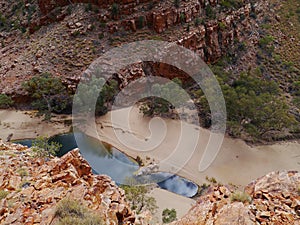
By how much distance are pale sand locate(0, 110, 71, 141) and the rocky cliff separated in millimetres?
15562

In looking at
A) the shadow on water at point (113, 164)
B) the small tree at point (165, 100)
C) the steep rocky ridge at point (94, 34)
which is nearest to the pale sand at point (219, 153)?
the shadow on water at point (113, 164)

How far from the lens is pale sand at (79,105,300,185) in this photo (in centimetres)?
2281

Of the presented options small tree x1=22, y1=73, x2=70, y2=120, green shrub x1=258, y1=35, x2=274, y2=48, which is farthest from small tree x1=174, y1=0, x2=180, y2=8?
small tree x1=22, y1=73, x2=70, y2=120

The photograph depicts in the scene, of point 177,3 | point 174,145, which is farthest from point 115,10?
point 174,145

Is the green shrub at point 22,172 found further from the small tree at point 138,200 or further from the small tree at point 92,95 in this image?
the small tree at point 92,95

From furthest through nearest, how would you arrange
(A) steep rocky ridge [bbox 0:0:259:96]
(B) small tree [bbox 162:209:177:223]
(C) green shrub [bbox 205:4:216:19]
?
(C) green shrub [bbox 205:4:216:19], (A) steep rocky ridge [bbox 0:0:259:96], (B) small tree [bbox 162:209:177:223]

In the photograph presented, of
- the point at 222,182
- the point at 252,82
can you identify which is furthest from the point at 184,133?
the point at 252,82

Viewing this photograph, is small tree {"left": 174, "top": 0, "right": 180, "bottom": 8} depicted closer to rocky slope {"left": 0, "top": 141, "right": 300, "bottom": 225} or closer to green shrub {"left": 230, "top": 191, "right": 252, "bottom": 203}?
rocky slope {"left": 0, "top": 141, "right": 300, "bottom": 225}

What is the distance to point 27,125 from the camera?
28406 mm

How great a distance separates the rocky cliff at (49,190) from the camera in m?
8.84

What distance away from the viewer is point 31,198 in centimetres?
943

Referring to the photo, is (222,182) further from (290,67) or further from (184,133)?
(290,67)

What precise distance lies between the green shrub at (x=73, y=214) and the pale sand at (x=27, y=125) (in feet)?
65.4

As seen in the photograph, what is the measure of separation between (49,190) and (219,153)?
17830 millimetres
